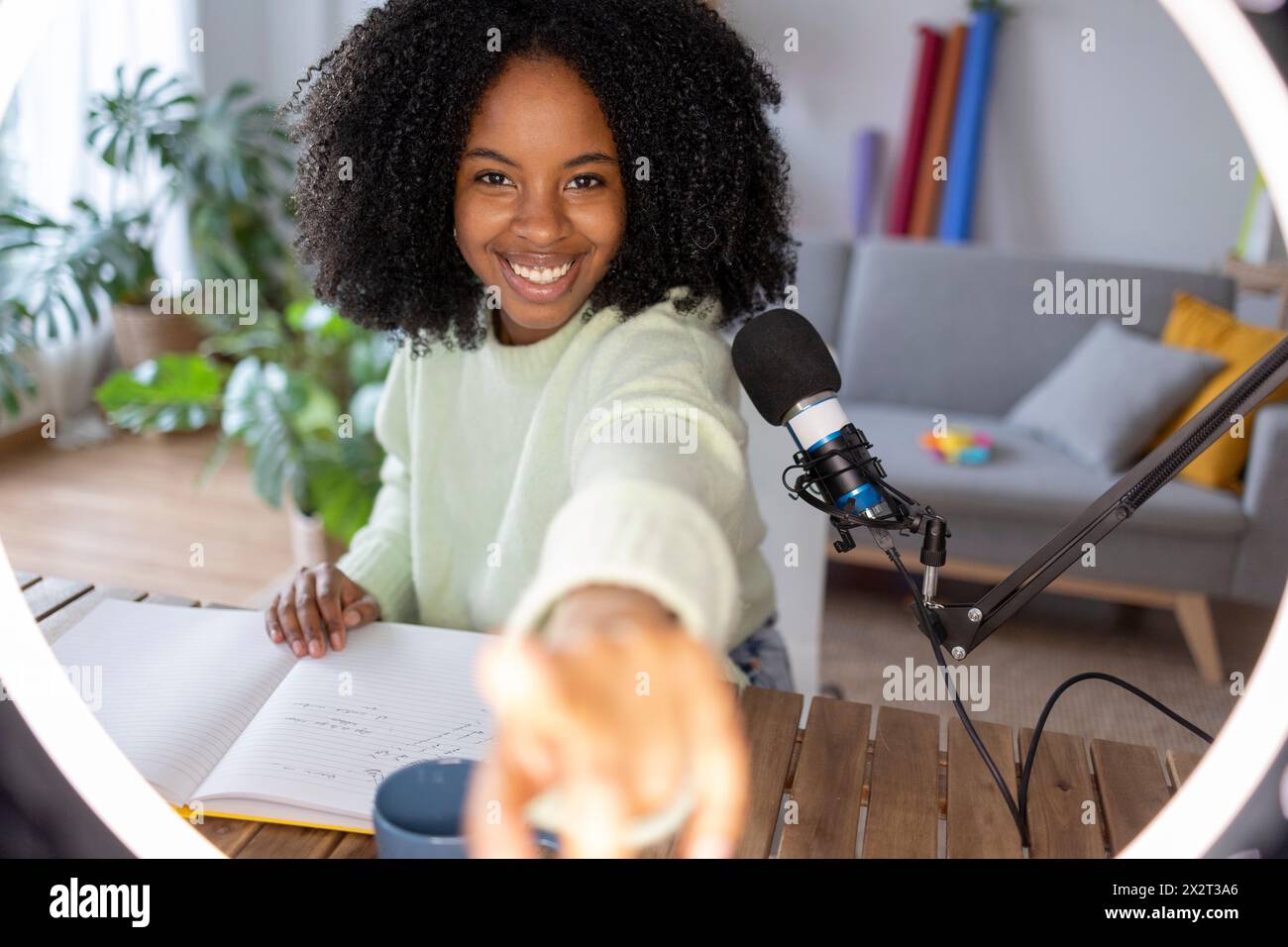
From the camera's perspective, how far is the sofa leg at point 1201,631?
2697mm

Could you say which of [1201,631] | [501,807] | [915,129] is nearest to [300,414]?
[1201,631]

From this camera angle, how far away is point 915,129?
4387 millimetres

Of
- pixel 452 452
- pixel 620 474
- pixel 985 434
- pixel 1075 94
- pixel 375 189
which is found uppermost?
pixel 1075 94

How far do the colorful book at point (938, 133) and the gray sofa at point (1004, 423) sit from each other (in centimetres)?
121

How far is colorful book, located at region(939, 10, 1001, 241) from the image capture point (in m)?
4.21

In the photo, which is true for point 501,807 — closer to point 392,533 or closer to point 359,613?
point 359,613

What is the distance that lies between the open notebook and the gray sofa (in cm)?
187

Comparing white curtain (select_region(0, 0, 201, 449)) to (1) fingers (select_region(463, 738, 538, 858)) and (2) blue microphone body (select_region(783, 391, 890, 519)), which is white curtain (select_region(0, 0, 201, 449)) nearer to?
(2) blue microphone body (select_region(783, 391, 890, 519))

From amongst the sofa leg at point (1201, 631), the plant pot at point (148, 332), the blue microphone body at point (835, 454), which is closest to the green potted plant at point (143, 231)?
the plant pot at point (148, 332)

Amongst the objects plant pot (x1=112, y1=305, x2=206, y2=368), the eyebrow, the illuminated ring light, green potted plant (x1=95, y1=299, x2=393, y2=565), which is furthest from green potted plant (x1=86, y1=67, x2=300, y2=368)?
the illuminated ring light

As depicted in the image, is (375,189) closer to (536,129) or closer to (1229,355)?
(536,129)

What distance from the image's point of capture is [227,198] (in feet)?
12.3
